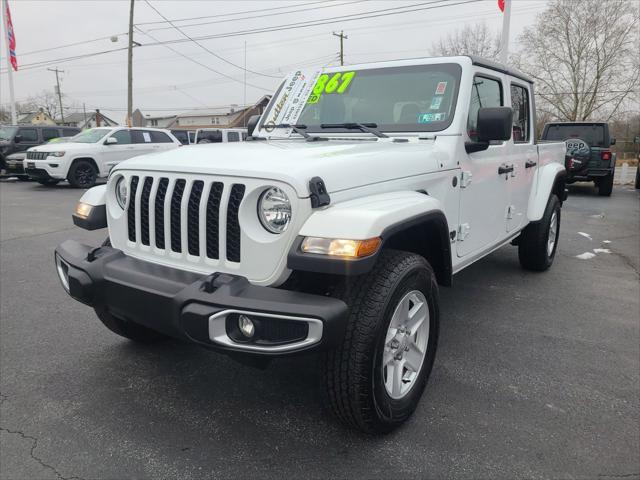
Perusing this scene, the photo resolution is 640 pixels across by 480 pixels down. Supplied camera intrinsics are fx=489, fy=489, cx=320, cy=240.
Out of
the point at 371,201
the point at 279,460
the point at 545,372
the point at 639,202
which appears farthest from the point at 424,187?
the point at 639,202

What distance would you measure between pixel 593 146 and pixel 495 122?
11967mm

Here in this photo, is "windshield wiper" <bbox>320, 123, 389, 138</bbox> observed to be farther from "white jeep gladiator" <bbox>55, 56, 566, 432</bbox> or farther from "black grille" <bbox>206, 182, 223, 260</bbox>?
"black grille" <bbox>206, 182, 223, 260</bbox>

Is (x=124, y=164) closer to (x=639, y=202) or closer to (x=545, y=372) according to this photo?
(x=545, y=372)

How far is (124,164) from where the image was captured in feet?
8.58

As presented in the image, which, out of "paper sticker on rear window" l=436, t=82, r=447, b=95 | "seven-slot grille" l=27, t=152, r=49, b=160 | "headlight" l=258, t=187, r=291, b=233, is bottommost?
"headlight" l=258, t=187, r=291, b=233

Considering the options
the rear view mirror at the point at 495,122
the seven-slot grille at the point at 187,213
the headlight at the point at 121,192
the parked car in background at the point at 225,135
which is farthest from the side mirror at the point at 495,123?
the parked car in background at the point at 225,135

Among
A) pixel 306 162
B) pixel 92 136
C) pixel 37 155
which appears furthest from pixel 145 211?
pixel 92 136

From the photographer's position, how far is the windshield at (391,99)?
328cm

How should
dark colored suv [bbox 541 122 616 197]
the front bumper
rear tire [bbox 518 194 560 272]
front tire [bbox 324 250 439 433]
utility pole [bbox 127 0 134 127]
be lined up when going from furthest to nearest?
utility pole [bbox 127 0 134 127] → dark colored suv [bbox 541 122 616 197] → rear tire [bbox 518 194 560 272] → front tire [bbox 324 250 439 433] → the front bumper

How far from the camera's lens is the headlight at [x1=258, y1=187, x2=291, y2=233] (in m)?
2.10

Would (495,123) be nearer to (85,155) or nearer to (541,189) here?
(541,189)

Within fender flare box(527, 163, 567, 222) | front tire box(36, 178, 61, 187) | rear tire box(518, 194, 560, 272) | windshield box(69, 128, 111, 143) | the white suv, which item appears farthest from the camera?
windshield box(69, 128, 111, 143)

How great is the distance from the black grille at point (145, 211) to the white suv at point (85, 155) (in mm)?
11263

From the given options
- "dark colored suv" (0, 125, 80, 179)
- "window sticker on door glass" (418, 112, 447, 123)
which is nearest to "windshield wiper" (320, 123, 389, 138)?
"window sticker on door glass" (418, 112, 447, 123)
